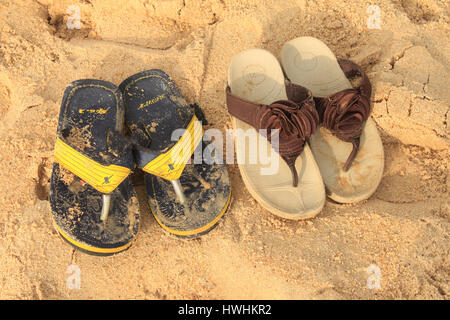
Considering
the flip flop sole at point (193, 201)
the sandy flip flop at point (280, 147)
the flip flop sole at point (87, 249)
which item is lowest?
the flip flop sole at point (87, 249)

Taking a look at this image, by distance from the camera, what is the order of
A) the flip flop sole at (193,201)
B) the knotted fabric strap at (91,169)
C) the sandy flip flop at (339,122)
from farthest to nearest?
the sandy flip flop at (339,122) → the flip flop sole at (193,201) → the knotted fabric strap at (91,169)

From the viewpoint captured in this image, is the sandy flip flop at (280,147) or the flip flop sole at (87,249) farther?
the sandy flip flop at (280,147)

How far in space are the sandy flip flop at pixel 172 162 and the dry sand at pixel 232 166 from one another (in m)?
0.11

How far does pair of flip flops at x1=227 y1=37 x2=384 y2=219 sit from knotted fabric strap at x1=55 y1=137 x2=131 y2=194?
0.65m

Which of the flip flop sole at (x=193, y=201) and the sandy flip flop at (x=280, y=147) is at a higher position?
the sandy flip flop at (x=280, y=147)

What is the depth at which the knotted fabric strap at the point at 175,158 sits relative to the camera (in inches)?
67.6

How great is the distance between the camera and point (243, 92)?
86.7 inches

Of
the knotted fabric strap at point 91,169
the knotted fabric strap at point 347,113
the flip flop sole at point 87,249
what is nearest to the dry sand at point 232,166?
the flip flop sole at point 87,249

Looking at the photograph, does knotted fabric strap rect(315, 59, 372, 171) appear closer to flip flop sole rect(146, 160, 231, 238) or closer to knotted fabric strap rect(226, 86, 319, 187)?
knotted fabric strap rect(226, 86, 319, 187)

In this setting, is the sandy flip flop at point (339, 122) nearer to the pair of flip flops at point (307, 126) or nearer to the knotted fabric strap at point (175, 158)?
the pair of flip flops at point (307, 126)

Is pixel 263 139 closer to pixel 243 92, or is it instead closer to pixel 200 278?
pixel 243 92

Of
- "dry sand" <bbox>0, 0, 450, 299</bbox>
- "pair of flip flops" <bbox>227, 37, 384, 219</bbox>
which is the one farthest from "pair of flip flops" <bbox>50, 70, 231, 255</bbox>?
"pair of flip flops" <bbox>227, 37, 384, 219</bbox>

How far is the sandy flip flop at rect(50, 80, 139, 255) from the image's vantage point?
1712 millimetres
